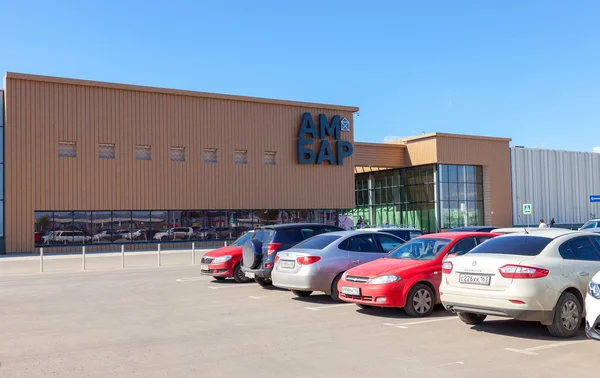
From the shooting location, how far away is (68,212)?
3597cm

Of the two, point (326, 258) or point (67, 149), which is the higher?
point (67, 149)

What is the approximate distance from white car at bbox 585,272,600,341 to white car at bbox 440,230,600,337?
1.13 metres

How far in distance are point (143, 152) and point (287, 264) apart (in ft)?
89.5

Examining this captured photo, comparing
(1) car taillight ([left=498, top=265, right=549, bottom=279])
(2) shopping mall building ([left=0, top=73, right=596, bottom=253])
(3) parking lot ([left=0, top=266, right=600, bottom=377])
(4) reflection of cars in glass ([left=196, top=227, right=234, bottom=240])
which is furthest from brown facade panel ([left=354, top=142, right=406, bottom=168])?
(1) car taillight ([left=498, top=265, right=549, bottom=279])

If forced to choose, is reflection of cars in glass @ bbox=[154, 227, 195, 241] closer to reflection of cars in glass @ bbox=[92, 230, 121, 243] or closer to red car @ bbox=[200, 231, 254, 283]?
reflection of cars in glass @ bbox=[92, 230, 121, 243]

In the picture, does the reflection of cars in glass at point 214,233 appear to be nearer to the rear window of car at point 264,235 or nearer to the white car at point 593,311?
the rear window of car at point 264,235

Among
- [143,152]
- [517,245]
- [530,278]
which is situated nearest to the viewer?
[530,278]

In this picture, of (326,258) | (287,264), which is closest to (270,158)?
(287,264)

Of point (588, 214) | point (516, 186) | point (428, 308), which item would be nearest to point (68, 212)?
point (428, 308)

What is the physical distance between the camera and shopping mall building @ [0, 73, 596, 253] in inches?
1369

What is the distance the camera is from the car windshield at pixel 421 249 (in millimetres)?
11008

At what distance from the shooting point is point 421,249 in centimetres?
1125

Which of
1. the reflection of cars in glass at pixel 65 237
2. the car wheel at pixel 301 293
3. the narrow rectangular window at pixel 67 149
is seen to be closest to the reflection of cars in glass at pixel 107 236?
the reflection of cars in glass at pixel 65 237

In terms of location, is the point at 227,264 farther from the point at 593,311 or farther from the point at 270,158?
the point at 270,158
